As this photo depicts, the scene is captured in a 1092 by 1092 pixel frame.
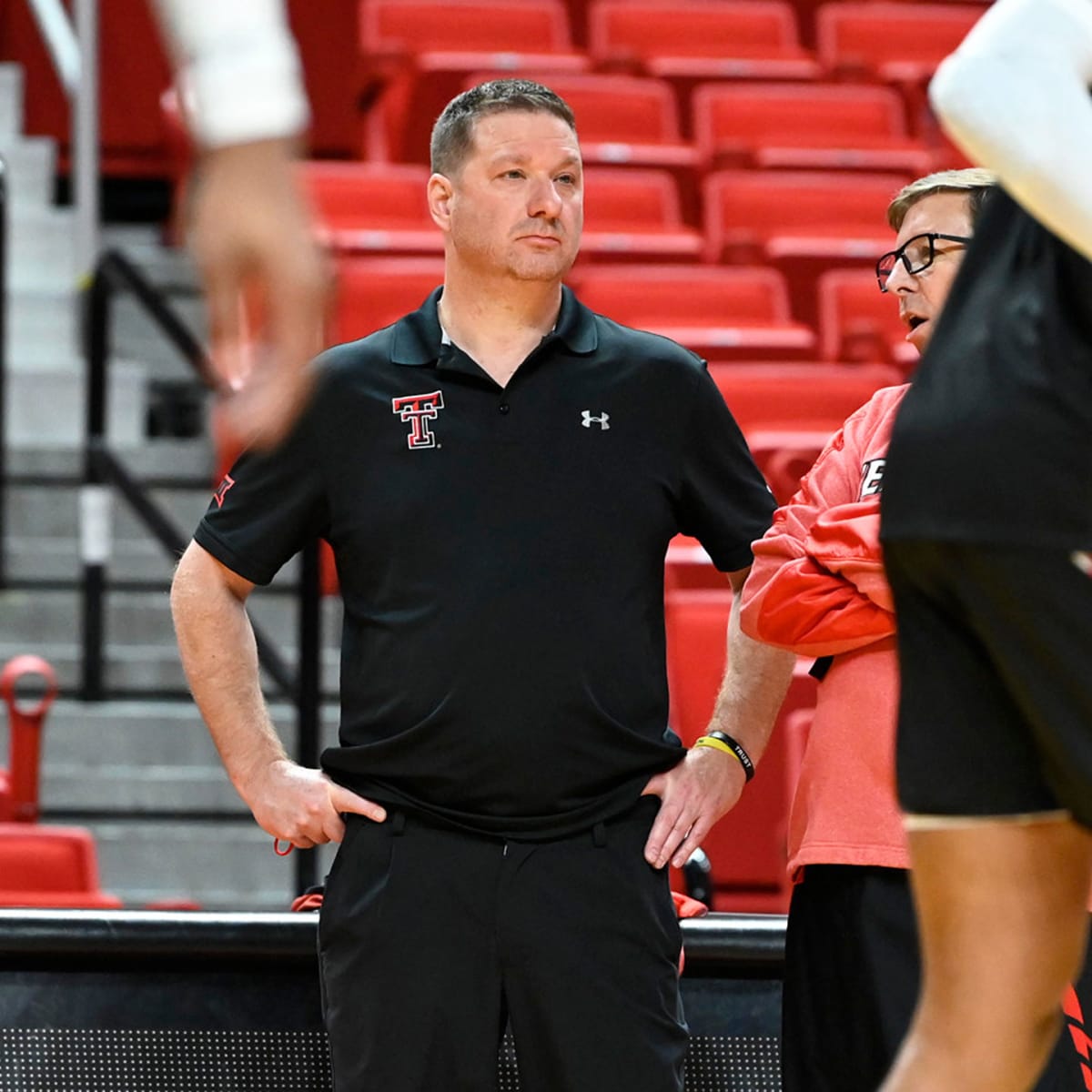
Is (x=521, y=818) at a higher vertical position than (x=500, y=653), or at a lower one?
lower

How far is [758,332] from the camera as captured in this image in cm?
512

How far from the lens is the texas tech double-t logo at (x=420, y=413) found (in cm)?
240

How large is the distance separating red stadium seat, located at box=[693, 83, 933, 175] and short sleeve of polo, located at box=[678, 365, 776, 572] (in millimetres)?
4078

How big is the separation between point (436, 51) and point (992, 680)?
5498 millimetres

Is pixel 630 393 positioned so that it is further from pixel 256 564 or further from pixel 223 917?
pixel 223 917

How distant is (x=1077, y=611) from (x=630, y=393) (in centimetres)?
111

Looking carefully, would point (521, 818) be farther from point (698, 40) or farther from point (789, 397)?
point (698, 40)

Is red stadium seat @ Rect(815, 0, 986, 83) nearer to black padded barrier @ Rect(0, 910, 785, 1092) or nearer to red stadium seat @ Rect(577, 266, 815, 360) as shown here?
red stadium seat @ Rect(577, 266, 815, 360)

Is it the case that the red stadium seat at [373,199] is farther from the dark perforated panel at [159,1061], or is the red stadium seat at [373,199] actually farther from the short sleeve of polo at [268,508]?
the dark perforated panel at [159,1061]

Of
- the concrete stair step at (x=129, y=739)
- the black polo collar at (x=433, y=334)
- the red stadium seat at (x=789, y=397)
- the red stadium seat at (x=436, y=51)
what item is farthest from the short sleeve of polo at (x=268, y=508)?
the red stadium seat at (x=436, y=51)

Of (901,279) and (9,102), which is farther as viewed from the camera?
(9,102)

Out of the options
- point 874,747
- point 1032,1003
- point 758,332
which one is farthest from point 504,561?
point 758,332

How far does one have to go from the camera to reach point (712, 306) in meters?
5.43

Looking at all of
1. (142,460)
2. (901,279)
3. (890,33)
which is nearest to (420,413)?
(901,279)
